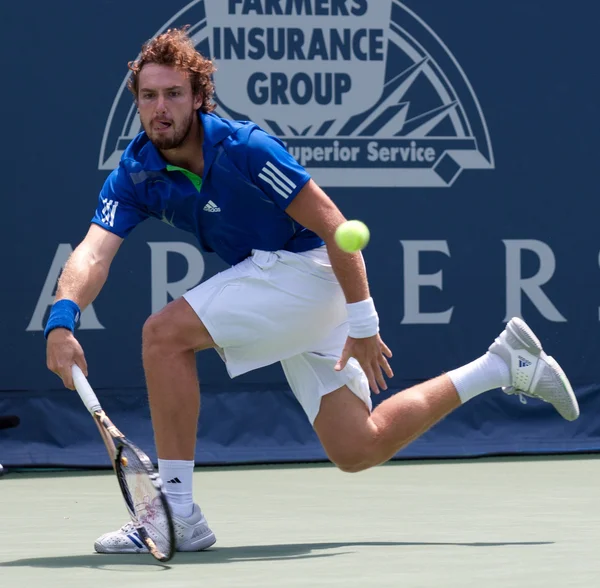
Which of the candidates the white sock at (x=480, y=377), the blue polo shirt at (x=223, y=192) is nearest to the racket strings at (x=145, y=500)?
the blue polo shirt at (x=223, y=192)

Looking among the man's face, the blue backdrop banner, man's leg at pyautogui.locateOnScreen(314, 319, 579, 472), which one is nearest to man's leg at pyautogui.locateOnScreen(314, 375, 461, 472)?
man's leg at pyautogui.locateOnScreen(314, 319, 579, 472)

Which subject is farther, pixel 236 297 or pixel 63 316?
pixel 236 297

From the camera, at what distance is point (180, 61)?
11.1ft

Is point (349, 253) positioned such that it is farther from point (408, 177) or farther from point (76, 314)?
point (408, 177)

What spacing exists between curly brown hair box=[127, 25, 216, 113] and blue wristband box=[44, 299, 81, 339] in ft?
1.79

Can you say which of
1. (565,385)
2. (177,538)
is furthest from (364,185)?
(177,538)

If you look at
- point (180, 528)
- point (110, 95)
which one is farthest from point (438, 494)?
point (110, 95)

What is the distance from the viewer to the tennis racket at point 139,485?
3.00 meters

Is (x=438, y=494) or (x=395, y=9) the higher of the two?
(x=395, y=9)

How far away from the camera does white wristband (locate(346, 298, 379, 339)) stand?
321cm

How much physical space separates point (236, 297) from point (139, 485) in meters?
0.50

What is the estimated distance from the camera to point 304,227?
3434 mm

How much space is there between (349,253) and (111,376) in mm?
2470

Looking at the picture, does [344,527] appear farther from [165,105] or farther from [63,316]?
[165,105]
